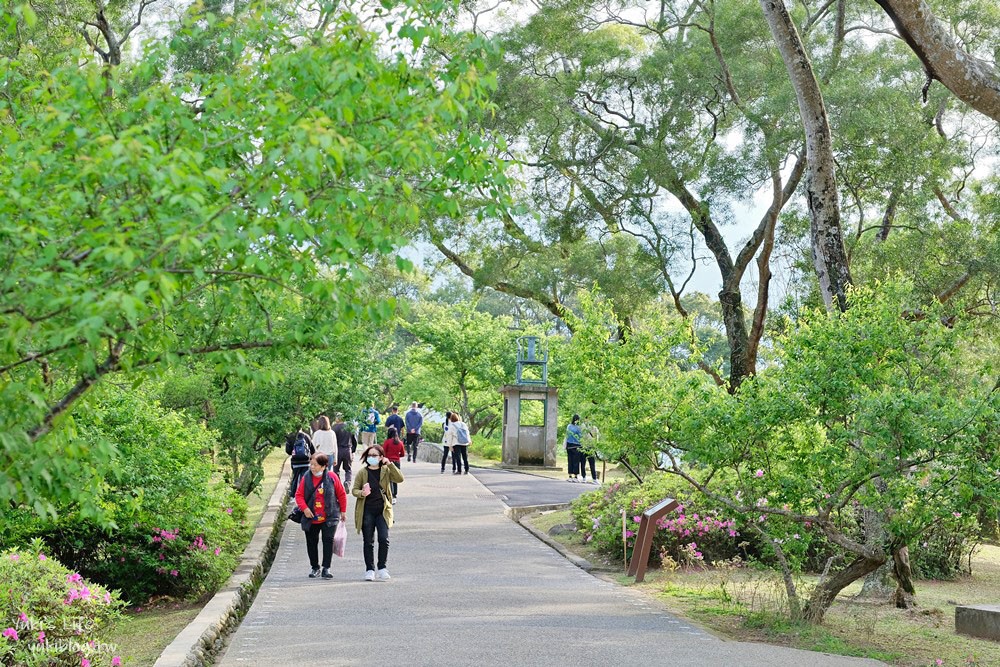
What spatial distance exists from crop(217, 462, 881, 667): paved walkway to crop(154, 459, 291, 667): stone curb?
0.18 m

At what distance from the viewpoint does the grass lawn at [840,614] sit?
9969 mm

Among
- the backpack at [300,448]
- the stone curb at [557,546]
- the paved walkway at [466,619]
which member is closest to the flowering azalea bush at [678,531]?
the stone curb at [557,546]

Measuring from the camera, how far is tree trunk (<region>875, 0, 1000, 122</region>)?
11281 millimetres

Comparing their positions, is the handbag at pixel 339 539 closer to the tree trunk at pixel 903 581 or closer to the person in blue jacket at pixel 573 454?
the tree trunk at pixel 903 581

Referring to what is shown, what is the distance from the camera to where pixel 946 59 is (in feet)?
37.2

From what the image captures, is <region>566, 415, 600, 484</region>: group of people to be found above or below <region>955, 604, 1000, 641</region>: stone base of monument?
above

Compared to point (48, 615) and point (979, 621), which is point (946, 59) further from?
point (48, 615)

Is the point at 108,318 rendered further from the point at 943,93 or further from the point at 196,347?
the point at 943,93

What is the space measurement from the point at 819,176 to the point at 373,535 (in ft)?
23.5

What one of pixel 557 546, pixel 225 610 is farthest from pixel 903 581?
pixel 225 610

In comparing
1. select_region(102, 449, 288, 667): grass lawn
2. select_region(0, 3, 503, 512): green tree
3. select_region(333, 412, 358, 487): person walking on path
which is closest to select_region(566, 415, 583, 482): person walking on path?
select_region(333, 412, 358, 487): person walking on path

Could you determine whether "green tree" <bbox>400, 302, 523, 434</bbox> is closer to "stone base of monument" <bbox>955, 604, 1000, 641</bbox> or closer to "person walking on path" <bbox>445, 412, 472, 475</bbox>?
"person walking on path" <bbox>445, 412, 472, 475</bbox>

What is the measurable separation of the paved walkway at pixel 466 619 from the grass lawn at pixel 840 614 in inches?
17.4

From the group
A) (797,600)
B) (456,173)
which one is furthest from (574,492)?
(456,173)
